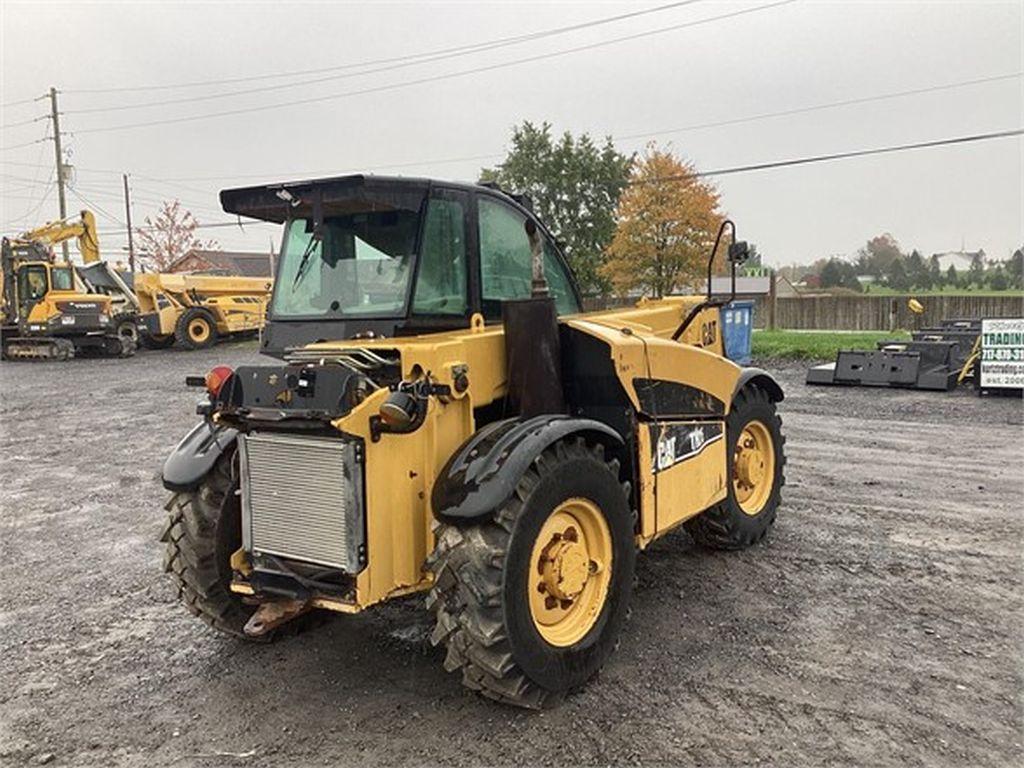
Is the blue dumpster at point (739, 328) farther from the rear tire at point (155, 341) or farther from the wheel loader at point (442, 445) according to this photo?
the rear tire at point (155, 341)

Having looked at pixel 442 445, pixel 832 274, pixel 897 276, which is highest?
pixel 832 274

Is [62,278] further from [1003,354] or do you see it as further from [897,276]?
[897,276]

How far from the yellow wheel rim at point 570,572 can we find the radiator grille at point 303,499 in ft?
2.59

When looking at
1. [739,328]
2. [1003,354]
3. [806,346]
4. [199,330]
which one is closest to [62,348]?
[199,330]

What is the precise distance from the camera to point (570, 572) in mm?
3588

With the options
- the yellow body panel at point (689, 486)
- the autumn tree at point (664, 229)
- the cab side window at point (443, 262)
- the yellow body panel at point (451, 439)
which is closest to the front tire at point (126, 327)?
the autumn tree at point (664, 229)

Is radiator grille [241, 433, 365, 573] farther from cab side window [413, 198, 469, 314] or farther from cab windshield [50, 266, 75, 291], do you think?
cab windshield [50, 266, 75, 291]

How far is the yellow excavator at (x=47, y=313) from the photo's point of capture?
23.3 meters

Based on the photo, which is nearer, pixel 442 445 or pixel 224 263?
pixel 442 445

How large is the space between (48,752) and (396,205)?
2742 millimetres

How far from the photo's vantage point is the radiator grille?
324 centimetres

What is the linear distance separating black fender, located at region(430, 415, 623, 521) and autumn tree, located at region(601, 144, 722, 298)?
27.2m

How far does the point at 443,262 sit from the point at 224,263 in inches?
2612

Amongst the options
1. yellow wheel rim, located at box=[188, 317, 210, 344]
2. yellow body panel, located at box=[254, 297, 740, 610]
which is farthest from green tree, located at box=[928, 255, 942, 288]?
yellow body panel, located at box=[254, 297, 740, 610]
